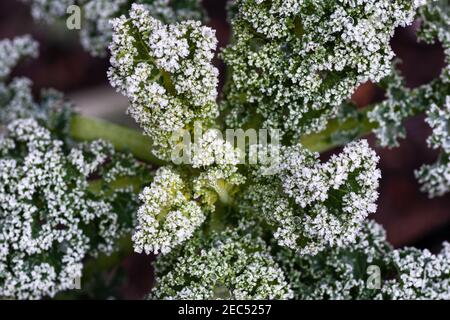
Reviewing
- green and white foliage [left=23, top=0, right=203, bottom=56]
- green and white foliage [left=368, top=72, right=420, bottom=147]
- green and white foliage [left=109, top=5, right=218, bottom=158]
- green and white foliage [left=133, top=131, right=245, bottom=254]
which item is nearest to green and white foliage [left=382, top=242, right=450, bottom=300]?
green and white foliage [left=368, top=72, right=420, bottom=147]

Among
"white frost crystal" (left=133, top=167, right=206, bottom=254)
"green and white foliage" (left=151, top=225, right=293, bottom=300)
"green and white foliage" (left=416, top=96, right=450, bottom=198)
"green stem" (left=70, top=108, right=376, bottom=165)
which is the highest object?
"green stem" (left=70, top=108, right=376, bottom=165)

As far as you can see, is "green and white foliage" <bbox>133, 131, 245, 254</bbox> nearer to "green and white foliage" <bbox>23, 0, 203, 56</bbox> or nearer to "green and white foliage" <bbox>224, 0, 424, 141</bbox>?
"green and white foliage" <bbox>224, 0, 424, 141</bbox>

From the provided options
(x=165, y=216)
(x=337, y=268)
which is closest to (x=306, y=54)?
(x=165, y=216)

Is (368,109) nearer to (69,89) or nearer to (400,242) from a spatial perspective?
(400,242)

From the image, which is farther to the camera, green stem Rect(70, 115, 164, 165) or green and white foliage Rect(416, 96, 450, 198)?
green stem Rect(70, 115, 164, 165)

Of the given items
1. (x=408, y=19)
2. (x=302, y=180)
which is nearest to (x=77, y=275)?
(x=302, y=180)

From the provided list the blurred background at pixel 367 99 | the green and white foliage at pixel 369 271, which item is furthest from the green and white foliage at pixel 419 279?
the blurred background at pixel 367 99
